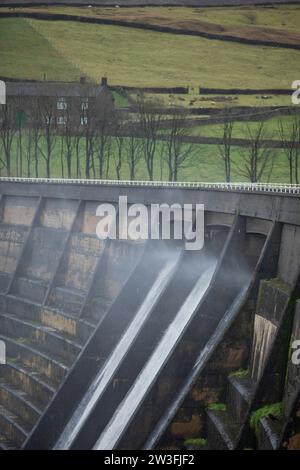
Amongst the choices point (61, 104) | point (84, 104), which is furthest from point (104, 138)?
point (61, 104)

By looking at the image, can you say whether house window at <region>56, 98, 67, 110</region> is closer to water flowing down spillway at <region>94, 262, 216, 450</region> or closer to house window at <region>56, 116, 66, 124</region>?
house window at <region>56, 116, 66, 124</region>

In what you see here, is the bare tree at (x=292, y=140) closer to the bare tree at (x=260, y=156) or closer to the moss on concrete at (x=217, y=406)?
the bare tree at (x=260, y=156)

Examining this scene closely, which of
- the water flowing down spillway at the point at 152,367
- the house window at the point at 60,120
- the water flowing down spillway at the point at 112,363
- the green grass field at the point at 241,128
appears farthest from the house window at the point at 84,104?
the water flowing down spillway at the point at 152,367

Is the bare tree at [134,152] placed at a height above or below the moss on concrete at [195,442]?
above

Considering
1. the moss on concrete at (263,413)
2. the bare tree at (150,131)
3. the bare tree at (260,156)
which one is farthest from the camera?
the bare tree at (260,156)

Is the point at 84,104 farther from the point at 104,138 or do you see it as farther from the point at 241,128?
the point at 241,128

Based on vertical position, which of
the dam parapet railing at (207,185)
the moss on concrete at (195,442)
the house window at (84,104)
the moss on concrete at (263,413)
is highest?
the house window at (84,104)

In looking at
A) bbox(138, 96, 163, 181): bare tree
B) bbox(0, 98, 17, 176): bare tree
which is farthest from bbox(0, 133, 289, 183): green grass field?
bbox(0, 98, 17, 176): bare tree
